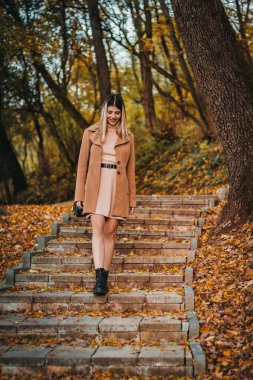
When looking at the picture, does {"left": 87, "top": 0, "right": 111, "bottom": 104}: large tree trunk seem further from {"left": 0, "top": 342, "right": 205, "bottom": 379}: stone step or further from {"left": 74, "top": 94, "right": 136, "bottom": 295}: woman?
{"left": 0, "top": 342, "right": 205, "bottom": 379}: stone step

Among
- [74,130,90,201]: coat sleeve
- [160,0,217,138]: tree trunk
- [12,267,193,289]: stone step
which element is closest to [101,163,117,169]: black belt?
[74,130,90,201]: coat sleeve

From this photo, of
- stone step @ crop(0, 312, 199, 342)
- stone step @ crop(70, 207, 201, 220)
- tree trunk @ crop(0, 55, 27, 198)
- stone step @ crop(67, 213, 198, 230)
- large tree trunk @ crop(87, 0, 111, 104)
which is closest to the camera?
stone step @ crop(0, 312, 199, 342)

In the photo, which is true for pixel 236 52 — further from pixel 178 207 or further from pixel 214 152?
pixel 214 152

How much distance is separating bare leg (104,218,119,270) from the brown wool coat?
0.14 m

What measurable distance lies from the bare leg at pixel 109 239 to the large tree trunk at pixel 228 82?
2.07 m

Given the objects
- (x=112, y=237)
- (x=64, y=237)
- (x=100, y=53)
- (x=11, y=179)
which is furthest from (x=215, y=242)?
(x=11, y=179)

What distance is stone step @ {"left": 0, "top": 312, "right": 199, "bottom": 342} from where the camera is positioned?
506cm

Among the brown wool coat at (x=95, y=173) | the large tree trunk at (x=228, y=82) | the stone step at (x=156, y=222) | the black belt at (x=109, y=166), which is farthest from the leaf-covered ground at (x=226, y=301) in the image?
the black belt at (x=109, y=166)

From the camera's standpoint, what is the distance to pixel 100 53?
13.2 m

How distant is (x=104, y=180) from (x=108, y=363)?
214cm

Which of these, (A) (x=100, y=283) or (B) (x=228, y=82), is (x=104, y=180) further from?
(B) (x=228, y=82)

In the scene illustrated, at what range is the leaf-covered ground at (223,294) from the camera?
4.59 meters

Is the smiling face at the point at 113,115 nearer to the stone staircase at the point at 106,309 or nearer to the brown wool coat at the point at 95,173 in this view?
the brown wool coat at the point at 95,173

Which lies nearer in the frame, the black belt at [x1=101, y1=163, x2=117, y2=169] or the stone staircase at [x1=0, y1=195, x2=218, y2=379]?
the stone staircase at [x1=0, y1=195, x2=218, y2=379]
